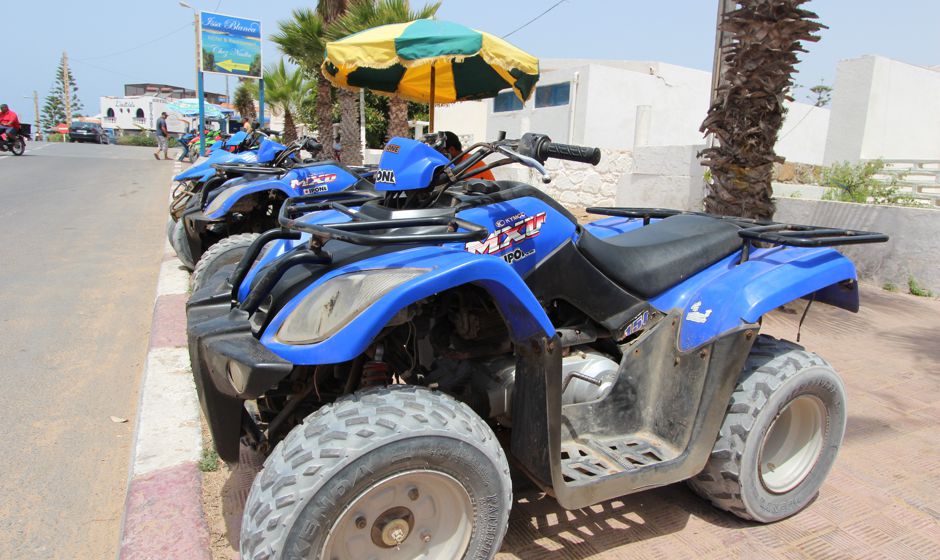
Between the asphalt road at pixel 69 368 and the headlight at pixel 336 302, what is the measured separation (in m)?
1.31

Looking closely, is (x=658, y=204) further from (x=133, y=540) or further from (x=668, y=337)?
(x=133, y=540)

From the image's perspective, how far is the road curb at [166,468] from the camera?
2.35 meters

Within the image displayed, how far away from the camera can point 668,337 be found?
261 cm

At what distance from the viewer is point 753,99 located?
20.1 feet

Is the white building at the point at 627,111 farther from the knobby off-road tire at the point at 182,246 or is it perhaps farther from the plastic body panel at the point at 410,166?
the plastic body panel at the point at 410,166

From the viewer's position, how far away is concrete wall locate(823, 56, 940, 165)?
49.1 feet

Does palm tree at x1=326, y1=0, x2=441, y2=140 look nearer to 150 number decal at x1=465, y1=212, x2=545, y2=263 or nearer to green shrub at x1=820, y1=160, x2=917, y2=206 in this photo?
green shrub at x1=820, y1=160, x2=917, y2=206

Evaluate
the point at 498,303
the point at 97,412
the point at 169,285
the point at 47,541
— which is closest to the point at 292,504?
the point at 498,303

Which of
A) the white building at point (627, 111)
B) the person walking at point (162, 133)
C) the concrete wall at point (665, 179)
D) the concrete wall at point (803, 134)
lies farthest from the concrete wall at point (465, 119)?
the concrete wall at point (665, 179)

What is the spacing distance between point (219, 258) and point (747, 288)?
11.6 ft

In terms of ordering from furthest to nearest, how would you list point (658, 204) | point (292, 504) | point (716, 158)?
point (658, 204) → point (716, 158) → point (292, 504)

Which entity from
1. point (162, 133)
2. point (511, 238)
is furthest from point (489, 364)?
point (162, 133)

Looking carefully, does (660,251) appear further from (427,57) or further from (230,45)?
(230,45)

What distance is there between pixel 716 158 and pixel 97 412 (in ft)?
19.1
